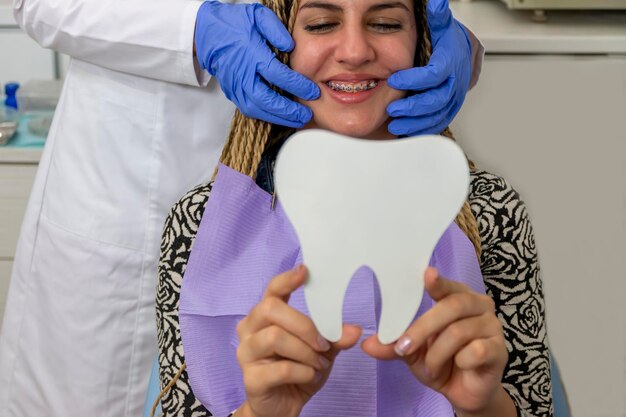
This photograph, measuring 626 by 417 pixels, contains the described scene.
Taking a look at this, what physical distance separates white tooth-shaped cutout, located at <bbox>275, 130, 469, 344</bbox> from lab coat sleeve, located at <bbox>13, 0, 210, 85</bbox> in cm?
57

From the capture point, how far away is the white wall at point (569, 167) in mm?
1960

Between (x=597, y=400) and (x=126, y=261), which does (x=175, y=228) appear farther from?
(x=597, y=400)

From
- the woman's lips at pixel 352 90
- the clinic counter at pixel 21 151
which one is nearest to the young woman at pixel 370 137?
the woman's lips at pixel 352 90

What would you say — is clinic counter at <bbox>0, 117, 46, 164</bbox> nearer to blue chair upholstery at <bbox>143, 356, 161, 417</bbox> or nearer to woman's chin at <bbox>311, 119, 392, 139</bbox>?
blue chair upholstery at <bbox>143, 356, 161, 417</bbox>

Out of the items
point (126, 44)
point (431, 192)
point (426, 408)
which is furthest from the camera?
point (126, 44)

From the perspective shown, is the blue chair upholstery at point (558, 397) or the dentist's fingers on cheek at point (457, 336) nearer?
the dentist's fingers on cheek at point (457, 336)

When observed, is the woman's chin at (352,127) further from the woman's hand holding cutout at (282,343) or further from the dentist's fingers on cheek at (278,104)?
the woman's hand holding cutout at (282,343)

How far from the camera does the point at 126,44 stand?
54.8 inches

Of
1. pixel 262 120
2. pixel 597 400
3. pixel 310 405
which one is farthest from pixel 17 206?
pixel 597 400

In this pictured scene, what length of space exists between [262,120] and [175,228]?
0.69 ft

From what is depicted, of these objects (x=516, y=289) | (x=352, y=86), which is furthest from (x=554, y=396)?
(x=352, y=86)

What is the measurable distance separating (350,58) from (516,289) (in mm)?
404

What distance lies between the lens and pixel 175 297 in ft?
4.08

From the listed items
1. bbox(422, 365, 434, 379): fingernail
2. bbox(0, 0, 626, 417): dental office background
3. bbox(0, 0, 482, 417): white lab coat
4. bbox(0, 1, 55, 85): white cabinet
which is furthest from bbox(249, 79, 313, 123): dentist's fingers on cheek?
bbox(0, 1, 55, 85): white cabinet
